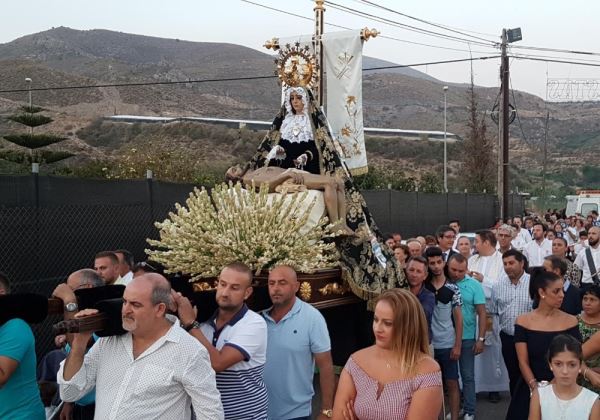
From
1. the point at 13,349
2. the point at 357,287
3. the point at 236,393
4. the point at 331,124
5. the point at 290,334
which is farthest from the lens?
the point at 331,124

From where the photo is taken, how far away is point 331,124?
9164 millimetres

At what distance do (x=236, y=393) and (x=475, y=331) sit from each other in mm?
3961

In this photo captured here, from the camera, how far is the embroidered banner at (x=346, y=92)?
8.79 metres

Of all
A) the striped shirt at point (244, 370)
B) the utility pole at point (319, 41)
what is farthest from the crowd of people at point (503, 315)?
the utility pole at point (319, 41)

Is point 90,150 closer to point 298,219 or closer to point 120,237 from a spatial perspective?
point 120,237

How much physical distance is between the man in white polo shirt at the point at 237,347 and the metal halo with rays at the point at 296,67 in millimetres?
4365

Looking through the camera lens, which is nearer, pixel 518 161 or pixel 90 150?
pixel 90 150

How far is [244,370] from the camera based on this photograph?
4.04 meters

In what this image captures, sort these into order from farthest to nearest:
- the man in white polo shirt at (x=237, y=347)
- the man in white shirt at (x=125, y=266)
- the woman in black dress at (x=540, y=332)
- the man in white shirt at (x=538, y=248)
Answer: the man in white shirt at (x=538, y=248)
the man in white shirt at (x=125, y=266)
the woman in black dress at (x=540, y=332)
the man in white polo shirt at (x=237, y=347)

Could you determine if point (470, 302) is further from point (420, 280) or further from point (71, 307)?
point (71, 307)

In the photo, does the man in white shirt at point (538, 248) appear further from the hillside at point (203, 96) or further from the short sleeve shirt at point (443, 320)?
the hillside at point (203, 96)

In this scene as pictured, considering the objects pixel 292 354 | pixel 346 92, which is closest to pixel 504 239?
pixel 346 92

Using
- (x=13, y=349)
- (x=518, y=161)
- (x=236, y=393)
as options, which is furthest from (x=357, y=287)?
(x=518, y=161)

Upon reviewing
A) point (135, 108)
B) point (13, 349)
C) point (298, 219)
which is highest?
point (135, 108)
